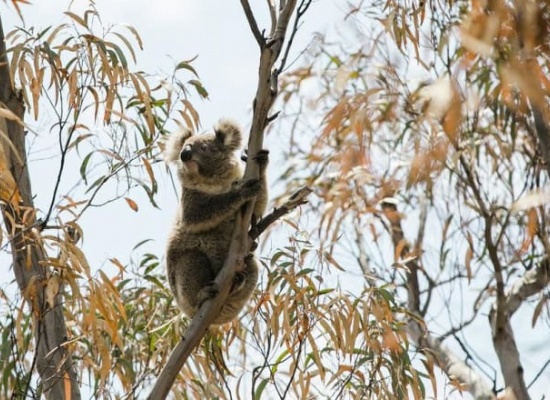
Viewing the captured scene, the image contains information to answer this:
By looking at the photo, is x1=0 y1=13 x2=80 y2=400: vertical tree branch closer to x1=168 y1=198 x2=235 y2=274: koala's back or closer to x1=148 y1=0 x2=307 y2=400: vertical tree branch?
x1=148 y1=0 x2=307 y2=400: vertical tree branch

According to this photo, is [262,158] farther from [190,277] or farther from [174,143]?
[174,143]

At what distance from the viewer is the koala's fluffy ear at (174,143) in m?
4.23

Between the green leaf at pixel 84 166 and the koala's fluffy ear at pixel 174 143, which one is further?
the koala's fluffy ear at pixel 174 143

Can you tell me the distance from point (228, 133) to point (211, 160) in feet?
0.67

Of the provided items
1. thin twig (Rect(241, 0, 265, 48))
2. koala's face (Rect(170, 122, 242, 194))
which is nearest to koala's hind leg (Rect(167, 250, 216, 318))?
koala's face (Rect(170, 122, 242, 194))

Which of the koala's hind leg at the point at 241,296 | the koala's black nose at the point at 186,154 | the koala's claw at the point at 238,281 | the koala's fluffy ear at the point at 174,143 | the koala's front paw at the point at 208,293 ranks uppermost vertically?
the koala's fluffy ear at the point at 174,143

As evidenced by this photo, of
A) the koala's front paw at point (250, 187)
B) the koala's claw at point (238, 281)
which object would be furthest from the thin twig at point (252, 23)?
the koala's claw at point (238, 281)

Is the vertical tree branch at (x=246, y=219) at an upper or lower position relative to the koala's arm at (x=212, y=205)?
lower

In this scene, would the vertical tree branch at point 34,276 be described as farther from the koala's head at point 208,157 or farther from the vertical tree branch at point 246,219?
the koala's head at point 208,157

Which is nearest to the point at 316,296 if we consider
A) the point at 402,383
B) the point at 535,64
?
the point at 402,383

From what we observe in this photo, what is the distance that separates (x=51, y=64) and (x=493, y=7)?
6.96ft

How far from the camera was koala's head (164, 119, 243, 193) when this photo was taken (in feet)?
13.6

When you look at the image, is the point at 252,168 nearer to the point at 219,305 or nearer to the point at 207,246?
the point at 219,305

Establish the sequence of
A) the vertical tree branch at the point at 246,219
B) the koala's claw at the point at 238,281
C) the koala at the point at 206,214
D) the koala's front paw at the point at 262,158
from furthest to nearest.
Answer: the koala at the point at 206,214 < the koala's claw at the point at 238,281 < the koala's front paw at the point at 262,158 < the vertical tree branch at the point at 246,219
